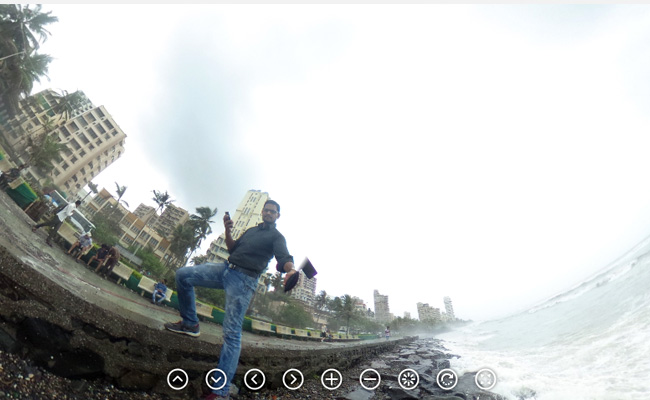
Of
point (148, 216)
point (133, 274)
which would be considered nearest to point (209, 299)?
point (133, 274)

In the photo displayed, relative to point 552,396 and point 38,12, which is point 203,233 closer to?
point 38,12

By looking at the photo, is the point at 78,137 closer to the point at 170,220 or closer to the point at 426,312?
the point at 170,220

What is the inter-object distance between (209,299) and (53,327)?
3645cm

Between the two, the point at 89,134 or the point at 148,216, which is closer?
the point at 89,134

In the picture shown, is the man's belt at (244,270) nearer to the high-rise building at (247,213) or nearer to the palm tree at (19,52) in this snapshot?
the palm tree at (19,52)

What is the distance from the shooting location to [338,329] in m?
89.3

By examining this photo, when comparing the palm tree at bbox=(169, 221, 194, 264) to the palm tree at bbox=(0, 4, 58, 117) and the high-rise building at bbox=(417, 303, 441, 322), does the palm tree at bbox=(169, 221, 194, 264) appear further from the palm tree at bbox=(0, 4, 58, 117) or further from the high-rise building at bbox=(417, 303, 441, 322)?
the high-rise building at bbox=(417, 303, 441, 322)

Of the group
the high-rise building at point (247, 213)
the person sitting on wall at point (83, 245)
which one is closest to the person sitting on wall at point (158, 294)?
the person sitting on wall at point (83, 245)

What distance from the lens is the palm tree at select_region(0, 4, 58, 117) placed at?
79.7ft
